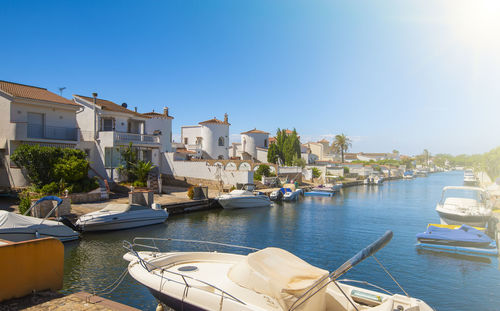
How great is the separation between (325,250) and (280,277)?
36.8ft

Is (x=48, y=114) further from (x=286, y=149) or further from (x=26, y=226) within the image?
(x=286, y=149)

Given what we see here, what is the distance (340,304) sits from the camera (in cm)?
707

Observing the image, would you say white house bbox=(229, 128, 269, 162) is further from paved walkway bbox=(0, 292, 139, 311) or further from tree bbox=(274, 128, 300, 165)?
paved walkway bbox=(0, 292, 139, 311)

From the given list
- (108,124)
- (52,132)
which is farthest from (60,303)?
(108,124)

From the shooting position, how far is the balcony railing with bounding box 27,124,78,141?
26303 mm

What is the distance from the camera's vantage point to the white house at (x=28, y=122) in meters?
24.6

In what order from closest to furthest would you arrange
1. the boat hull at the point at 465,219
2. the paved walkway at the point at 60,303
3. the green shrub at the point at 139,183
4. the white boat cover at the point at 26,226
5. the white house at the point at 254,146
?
the paved walkway at the point at 60,303, the white boat cover at the point at 26,226, the boat hull at the point at 465,219, the green shrub at the point at 139,183, the white house at the point at 254,146

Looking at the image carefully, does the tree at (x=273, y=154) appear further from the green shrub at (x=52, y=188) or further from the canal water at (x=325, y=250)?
the green shrub at (x=52, y=188)

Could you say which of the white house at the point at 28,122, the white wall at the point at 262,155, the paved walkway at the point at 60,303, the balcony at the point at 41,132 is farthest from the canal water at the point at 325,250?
the white wall at the point at 262,155

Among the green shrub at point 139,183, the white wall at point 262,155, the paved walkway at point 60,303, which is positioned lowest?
the paved walkway at point 60,303

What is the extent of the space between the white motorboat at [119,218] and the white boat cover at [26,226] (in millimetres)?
1944

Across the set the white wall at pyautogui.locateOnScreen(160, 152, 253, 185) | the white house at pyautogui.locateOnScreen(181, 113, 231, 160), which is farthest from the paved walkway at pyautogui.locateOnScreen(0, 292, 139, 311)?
the white house at pyautogui.locateOnScreen(181, 113, 231, 160)

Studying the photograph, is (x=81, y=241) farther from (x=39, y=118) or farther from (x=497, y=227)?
(x=497, y=227)

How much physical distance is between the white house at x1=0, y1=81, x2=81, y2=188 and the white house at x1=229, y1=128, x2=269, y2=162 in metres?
39.3
